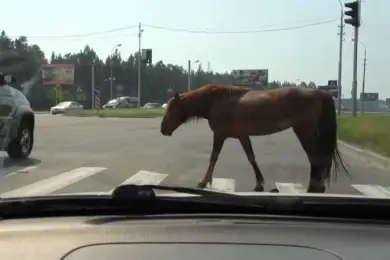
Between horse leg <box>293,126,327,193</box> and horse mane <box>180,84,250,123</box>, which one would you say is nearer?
horse mane <box>180,84,250,123</box>

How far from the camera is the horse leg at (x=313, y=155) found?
815cm

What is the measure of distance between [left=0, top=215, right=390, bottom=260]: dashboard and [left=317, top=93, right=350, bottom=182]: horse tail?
212 inches

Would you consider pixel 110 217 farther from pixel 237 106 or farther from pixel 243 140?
pixel 243 140

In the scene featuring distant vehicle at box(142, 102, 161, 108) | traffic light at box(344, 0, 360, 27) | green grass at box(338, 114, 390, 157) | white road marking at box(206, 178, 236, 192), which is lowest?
white road marking at box(206, 178, 236, 192)

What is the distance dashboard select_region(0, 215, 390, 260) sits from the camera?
2400 mm

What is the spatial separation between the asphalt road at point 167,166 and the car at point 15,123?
0.25 metres

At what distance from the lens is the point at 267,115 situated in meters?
8.05

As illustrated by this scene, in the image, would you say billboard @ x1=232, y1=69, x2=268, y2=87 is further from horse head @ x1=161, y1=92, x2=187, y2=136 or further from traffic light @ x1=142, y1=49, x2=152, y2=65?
traffic light @ x1=142, y1=49, x2=152, y2=65

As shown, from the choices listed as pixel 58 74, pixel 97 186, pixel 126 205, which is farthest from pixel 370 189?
pixel 58 74

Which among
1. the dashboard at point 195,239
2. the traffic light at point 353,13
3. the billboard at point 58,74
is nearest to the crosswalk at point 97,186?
the traffic light at point 353,13

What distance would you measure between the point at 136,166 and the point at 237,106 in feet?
20.5

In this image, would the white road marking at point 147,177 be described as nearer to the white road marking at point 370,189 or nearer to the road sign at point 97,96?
the road sign at point 97,96

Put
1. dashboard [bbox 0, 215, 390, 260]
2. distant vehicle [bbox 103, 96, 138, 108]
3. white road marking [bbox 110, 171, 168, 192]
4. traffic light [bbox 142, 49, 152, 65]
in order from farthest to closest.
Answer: white road marking [bbox 110, 171, 168, 192] < distant vehicle [bbox 103, 96, 138, 108] < traffic light [bbox 142, 49, 152, 65] < dashboard [bbox 0, 215, 390, 260]

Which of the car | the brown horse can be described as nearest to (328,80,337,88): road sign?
the brown horse
